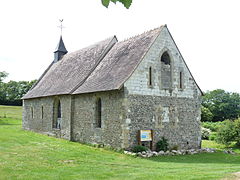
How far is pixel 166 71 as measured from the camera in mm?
16969

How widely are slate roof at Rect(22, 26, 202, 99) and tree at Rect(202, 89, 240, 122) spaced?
40.1 metres

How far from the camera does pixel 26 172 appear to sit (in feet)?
30.2

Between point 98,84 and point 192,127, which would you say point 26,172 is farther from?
point 192,127

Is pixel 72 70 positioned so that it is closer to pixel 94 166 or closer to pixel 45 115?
pixel 45 115

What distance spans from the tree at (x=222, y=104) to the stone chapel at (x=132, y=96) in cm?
4163

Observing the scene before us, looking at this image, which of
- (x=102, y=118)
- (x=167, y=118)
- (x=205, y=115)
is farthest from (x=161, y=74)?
(x=205, y=115)

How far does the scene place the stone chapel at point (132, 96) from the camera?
15133mm

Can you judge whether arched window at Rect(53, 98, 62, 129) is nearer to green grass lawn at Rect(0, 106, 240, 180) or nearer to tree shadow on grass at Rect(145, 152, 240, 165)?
green grass lawn at Rect(0, 106, 240, 180)

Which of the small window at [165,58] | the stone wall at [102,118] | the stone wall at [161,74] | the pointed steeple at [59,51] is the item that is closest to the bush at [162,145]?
the stone wall at [102,118]

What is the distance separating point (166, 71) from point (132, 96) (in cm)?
325

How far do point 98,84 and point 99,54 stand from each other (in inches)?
186

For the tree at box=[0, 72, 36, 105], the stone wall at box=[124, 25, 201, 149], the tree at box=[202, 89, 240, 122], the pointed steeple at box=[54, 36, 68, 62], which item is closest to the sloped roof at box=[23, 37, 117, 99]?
the pointed steeple at box=[54, 36, 68, 62]

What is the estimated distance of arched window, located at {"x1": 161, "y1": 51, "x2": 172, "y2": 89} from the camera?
16766 millimetres

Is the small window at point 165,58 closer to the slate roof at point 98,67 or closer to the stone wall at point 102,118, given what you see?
the slate roof at point 98,67
